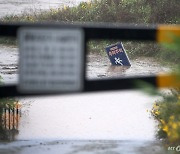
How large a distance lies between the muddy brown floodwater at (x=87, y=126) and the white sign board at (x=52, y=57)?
2.00 metres

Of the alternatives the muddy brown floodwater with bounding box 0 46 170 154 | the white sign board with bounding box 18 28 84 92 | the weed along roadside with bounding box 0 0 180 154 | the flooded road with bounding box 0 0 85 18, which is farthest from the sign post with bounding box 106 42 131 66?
the white sign board with bounding box 18 28 84 92

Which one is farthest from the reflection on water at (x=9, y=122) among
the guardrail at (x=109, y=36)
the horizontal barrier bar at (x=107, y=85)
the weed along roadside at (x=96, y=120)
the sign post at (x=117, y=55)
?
the sign post at (x=117, y=55)

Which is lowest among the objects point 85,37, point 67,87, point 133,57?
point 133,57

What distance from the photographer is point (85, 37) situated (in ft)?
11.5

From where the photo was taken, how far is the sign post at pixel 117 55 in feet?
34.2

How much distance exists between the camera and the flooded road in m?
16.0

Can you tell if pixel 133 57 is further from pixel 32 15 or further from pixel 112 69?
pixel 32 15

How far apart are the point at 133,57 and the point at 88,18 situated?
2.36 meters

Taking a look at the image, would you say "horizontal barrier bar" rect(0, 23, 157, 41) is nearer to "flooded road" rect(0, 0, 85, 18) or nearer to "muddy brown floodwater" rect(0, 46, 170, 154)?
"muddy brown floodwater" rect(0, 46, 170, 154)

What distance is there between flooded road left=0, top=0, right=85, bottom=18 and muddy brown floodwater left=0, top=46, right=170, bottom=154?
694 centimetres

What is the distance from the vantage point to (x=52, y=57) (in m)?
3.46

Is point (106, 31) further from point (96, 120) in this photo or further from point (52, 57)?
point (96, 120)

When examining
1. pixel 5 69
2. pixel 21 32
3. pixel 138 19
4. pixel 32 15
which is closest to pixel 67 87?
pixel 21 32

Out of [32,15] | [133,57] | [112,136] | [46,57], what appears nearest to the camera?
[46,57]
